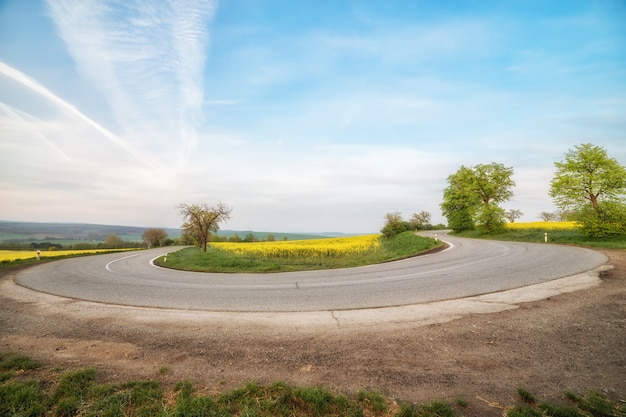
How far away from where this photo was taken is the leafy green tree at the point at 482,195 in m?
32.9

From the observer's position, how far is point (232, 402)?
3512 millimetres

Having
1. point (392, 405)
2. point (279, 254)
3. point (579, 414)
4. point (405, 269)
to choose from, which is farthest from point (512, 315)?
point (279, 254)

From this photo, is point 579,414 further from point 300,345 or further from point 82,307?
point 82,307

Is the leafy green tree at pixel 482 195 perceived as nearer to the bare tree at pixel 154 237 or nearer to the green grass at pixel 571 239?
the green grass at pixel 571 239

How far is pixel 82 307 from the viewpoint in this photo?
820 cm

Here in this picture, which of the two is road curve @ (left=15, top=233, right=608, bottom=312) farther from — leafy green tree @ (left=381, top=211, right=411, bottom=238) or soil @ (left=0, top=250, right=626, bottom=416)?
leafy green tree @ (left=381, top=211, right=411, bottom=238)

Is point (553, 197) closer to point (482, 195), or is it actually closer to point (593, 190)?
point (593, 190)

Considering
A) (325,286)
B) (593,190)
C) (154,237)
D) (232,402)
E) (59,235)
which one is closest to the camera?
(232,402)

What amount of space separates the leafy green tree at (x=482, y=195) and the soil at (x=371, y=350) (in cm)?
2895

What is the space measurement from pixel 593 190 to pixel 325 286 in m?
25.4

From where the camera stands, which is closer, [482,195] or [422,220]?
[482,195]

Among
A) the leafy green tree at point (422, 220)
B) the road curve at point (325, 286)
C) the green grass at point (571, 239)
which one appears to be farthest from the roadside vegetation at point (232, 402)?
the leafy green tree at point (422, 220)

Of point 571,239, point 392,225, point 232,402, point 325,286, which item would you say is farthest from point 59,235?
point 571,239

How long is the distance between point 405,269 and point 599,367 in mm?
8815
